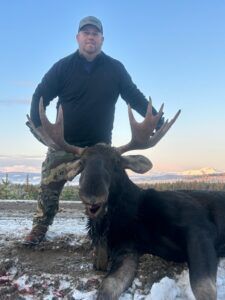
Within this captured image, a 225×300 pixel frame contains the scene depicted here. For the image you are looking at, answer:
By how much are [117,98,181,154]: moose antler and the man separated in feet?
3.18

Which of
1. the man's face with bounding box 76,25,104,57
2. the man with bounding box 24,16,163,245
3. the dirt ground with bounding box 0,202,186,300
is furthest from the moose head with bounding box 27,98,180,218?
the man's face with bounding box 76,25,104,57

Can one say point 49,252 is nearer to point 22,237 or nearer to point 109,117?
point 22,237

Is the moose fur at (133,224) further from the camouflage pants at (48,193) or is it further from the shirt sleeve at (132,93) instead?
the shirt sleeve at (132,93)

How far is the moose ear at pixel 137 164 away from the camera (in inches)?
252

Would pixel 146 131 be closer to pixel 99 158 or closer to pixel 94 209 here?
pixel 99 158

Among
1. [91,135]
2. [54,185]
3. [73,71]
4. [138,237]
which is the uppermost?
[73,71]

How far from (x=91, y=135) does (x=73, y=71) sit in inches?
37.3

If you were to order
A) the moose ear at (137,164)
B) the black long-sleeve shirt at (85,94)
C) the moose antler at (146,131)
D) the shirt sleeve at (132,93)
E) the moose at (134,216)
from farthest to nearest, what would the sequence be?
1. the shirt sleeve at (132,93)
2. the black long-sleeve shirt at (85,94)
3. the moose antler at (146,131)
4. the moose ear at (137,164)
5. the moose at (134,216)

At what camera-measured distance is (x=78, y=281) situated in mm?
6004

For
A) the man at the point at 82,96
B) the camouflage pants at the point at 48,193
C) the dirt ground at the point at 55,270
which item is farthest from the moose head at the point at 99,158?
the dirt ground at the point at 55,270

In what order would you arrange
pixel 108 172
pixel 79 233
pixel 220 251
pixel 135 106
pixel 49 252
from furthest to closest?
pixel 79 233 < pixel 135 106 < pixel 49 252 < pixel 220 251 < pixel 108 172

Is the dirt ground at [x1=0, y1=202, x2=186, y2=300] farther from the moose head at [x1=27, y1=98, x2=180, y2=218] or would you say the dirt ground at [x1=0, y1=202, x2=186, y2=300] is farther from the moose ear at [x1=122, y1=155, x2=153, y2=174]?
the moose ear at [x1=122, y1=155, x2=153, y2=174]

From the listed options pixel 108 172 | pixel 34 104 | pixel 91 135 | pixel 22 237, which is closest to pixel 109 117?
pixel 91 135

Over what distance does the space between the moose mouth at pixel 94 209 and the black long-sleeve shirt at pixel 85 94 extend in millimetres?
1804
